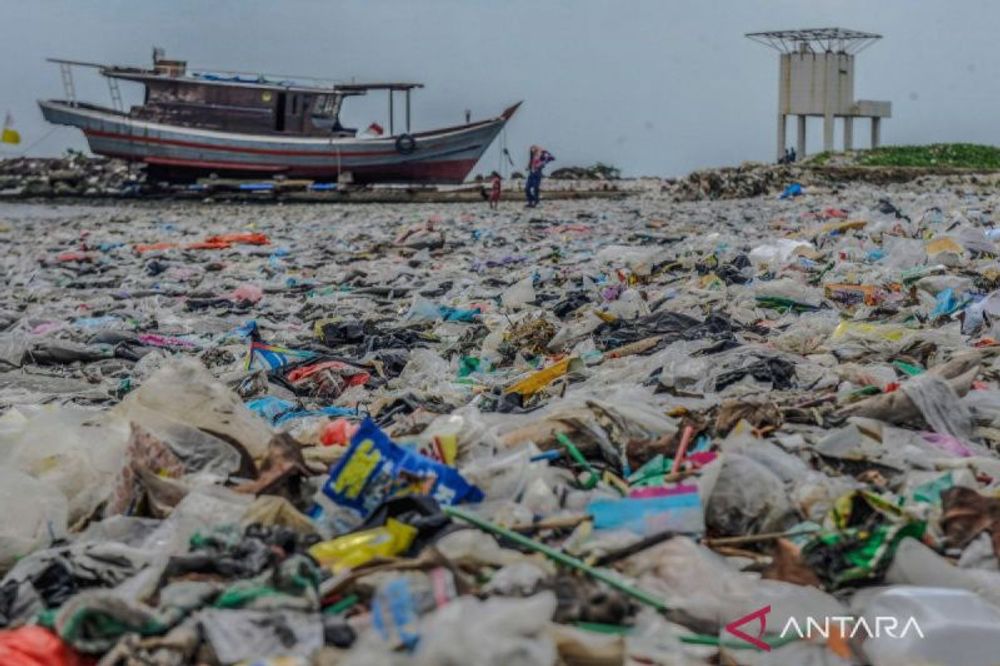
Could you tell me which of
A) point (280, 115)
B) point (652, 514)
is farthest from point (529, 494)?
point (280, 115)

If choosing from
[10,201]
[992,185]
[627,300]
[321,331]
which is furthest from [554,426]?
[10,201]

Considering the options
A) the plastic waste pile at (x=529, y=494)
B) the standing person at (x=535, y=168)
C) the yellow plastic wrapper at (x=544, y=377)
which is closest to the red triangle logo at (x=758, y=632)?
the plastic waste pile at (x=529, y=494)

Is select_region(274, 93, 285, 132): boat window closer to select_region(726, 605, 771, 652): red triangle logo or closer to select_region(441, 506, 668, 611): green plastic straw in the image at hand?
select_region(441, 506, 668, 611): green plastic straw

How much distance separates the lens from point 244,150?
26.6 m

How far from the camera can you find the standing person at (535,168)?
1989 cm

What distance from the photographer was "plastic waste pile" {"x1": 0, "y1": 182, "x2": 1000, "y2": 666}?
226 centimetres

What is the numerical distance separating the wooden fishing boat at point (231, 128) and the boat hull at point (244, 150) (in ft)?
0.08

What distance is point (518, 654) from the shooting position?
1.91 metres

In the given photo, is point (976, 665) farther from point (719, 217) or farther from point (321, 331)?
point (719, 217)

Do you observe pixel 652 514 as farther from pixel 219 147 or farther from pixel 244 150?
pixel 219 147

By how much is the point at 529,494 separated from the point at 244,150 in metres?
24.9

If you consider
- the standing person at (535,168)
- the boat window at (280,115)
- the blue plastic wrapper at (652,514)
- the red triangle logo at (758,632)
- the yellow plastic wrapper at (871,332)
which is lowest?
the red triangle logo at (758,632)

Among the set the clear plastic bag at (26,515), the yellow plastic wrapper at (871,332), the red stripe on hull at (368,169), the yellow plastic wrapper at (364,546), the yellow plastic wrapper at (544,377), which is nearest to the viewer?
the yellow plastic wrapper at (364,546)

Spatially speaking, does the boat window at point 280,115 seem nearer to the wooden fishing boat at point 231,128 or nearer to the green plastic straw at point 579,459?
the wooden fishing boat at point 231,128
